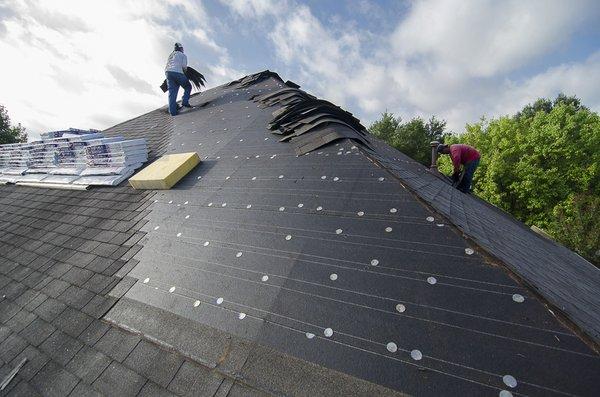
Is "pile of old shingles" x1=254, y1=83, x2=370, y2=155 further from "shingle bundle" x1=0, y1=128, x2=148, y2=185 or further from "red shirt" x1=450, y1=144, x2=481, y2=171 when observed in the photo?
"shingle bundle" x1=0, y1=128, x2=148, y2=185

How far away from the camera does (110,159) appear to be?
520 centimetres

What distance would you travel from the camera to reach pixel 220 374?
152 centimetres

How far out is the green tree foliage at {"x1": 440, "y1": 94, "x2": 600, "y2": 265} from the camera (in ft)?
47.4

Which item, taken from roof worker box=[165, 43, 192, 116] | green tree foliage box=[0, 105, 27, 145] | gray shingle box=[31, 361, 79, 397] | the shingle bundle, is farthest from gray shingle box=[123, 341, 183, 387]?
green tree foliage box=[0, 105, 27, 145]

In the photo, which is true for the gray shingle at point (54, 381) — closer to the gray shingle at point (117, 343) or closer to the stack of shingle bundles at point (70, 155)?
the gray shingle at point (117, 343)

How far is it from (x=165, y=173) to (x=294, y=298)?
3214mm

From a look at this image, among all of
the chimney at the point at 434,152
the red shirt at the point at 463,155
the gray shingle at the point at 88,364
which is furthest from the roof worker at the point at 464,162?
the gray shingle at the point at 88,364

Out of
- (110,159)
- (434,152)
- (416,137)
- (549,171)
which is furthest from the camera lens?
(416,137)

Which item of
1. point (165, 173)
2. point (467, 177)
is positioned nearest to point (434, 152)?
point (467, 177)

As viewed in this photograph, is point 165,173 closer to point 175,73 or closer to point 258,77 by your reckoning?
point 175,73

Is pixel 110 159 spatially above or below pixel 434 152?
below

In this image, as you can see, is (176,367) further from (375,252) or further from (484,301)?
(484,301)

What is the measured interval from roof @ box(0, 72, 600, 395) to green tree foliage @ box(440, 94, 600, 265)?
16987mm

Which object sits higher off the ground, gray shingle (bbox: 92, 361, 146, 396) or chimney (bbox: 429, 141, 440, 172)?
chimney (bbox: 429, 141, 440, 172)
